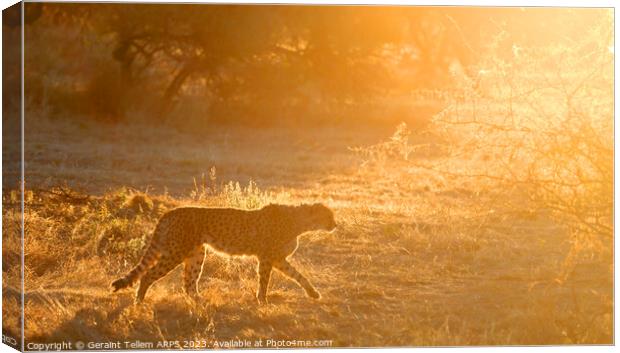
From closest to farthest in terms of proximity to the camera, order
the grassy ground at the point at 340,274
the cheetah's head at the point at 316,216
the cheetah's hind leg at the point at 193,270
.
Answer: the grassy ground at the point at 340,274
the cheetah's hind leg at the point at 193,270
the cheetah's head at the point at 316,216

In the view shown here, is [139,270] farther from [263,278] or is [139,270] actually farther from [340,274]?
[340,274]

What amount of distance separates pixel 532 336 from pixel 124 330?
2.47 meters

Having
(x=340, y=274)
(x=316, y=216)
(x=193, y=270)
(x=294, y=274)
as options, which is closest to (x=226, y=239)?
(x=193, y=270)

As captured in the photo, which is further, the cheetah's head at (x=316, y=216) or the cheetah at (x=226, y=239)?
the cheetah's head at (x=316, y=216)

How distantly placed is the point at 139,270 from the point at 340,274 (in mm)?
1470

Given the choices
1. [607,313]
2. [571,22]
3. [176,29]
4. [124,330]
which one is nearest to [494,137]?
[571,22]

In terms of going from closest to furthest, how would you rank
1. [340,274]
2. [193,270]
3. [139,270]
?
[139,270] < [193,270] < [340,274]

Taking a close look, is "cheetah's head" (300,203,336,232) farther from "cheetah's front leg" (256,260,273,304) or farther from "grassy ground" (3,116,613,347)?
"grassy ground" (3,116,613,347)

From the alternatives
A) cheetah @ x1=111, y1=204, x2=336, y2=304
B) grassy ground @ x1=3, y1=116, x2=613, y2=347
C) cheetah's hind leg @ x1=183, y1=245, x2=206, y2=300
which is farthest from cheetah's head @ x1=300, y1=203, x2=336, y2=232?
cheetah's hind leg @ x1=183, y1=245, x2=206, y2=300

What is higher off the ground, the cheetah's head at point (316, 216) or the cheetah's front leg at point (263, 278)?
the cheetah's head at point (316, 216)

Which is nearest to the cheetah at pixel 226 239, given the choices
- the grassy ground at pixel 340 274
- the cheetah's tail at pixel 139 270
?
the cheetah's tail at pixel 139 270

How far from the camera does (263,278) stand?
7.05m

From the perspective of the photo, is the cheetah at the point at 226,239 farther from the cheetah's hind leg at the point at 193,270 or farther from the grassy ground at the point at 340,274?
the grassy ground at the point at 340,274

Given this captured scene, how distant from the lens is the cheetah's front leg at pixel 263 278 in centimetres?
704
